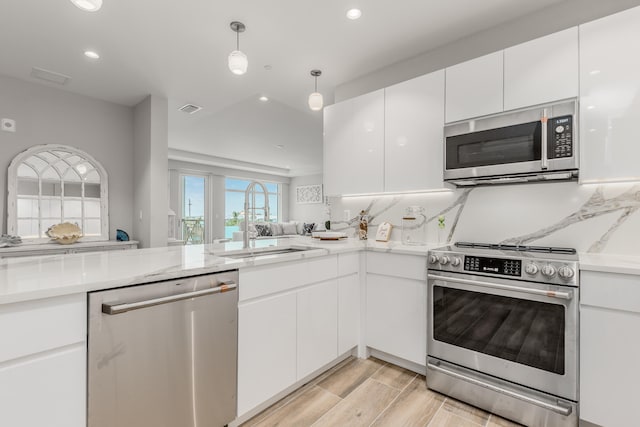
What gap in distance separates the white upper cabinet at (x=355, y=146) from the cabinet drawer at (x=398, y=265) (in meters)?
0.63

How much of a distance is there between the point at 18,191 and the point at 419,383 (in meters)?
4.53

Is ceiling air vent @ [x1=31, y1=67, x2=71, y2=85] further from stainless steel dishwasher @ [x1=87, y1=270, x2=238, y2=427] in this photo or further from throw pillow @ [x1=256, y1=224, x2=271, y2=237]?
throw pillow @ [x1=256, y1=224, x2=271, y2=237]

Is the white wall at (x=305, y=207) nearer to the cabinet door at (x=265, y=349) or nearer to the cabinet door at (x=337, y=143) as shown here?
the cabinet door at (x=337, y=143)

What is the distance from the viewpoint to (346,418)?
1.71 m

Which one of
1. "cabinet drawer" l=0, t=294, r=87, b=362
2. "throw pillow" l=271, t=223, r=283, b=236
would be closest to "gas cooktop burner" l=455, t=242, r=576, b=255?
"cabinet drawer" l=0, t=294, r=87, b=362

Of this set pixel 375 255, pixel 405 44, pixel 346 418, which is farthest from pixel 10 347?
pixel 405 44

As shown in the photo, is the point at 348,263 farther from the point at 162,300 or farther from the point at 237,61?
the point at 237,61

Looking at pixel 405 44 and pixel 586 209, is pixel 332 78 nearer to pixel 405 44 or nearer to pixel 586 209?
pixel 405 44

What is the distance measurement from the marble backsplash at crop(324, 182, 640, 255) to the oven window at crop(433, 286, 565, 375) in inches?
25.7

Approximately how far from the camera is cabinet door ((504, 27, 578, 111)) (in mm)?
1781

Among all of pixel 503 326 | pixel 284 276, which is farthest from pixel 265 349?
pixel 503 326

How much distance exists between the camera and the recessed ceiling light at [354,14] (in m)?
2.16

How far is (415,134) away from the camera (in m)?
2.42

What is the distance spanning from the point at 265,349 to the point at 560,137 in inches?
81.7
